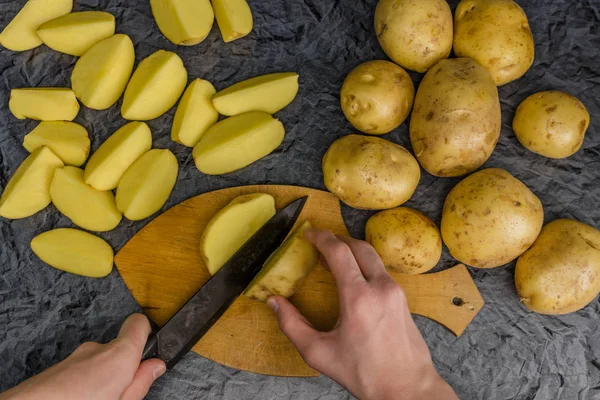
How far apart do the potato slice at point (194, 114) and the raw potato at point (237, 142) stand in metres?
0.03

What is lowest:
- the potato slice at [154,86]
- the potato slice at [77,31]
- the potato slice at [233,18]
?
the potato slice at [154,86]

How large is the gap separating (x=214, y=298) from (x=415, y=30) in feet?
2.92

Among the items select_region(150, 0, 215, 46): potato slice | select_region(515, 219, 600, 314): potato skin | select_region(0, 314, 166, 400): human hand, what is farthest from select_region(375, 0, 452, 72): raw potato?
select_region(0, 314, 166, 400): human hand

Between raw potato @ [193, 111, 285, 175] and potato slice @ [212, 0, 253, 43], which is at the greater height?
potato slice @ [212, 0, 253, 43]

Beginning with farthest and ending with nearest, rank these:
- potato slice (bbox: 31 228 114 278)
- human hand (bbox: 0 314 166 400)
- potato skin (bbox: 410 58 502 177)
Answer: potato slice (bbox: 31 228 114 278), potato skin (bbox: 410 58 502 177), human hand (bbox: 0 314 166 400)

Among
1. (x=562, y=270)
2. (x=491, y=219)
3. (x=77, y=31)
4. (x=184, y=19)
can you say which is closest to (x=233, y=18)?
(x=184, y=19)

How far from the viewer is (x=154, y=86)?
1.53 m

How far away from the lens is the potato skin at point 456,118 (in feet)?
4.66

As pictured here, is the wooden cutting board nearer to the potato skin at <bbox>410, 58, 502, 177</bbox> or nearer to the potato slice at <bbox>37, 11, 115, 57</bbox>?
the potato skin at <bbox>410, 58, 502, 177</bbox>

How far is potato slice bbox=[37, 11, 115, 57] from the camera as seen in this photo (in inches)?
60.9

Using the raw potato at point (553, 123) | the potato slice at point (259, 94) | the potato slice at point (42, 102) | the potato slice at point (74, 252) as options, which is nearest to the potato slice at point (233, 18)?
the potato slice at point (259, 94)

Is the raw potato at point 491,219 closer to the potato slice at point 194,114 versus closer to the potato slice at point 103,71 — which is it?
the potato slice at point 194,114

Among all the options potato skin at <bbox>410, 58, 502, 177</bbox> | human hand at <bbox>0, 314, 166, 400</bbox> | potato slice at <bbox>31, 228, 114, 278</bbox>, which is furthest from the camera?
potato slice at <bbox>31, 228, 114, 278</bbox>

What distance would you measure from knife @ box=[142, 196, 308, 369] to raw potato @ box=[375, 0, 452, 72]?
0.55 metres
